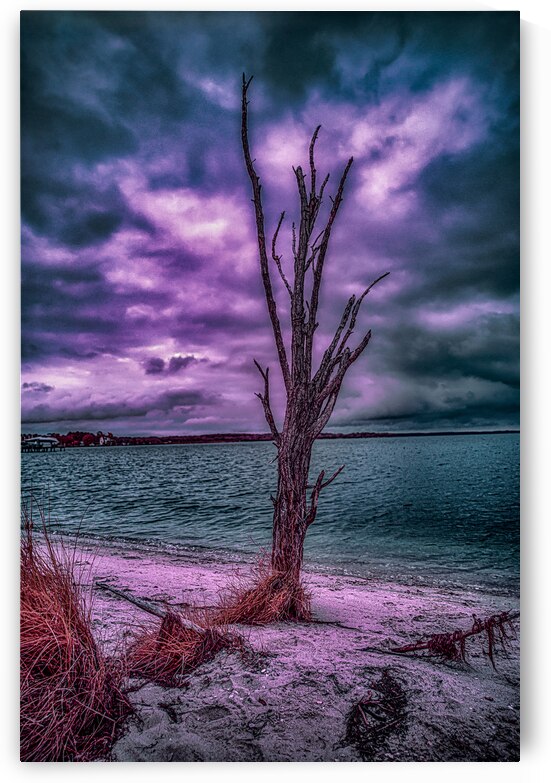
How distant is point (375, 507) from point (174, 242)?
5401 millimetres

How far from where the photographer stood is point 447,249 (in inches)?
123

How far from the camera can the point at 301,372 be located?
9.05 feet

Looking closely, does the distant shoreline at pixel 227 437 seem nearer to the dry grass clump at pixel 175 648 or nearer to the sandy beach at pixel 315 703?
the sandy beach at pixel 315 703

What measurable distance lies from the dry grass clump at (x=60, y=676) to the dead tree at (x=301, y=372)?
985 mm

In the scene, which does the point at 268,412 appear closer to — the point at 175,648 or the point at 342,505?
the point at 175,648

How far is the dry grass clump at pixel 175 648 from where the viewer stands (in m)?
2.24

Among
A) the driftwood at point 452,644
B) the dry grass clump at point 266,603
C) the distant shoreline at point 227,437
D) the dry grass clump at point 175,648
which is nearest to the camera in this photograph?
the dry grass clump at point 175,648

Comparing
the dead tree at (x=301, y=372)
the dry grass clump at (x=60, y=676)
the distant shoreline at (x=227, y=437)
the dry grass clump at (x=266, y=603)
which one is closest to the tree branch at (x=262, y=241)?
the dead tree at (x=301, y=372)

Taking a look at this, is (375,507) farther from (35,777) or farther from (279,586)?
(35,777)

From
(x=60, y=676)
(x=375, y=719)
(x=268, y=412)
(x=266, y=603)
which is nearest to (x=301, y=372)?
(x=268, y=412)

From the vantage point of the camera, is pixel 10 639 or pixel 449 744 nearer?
pixel 449 744

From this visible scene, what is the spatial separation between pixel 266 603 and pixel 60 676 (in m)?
0.97

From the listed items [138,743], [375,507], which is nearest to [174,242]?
[138,743]

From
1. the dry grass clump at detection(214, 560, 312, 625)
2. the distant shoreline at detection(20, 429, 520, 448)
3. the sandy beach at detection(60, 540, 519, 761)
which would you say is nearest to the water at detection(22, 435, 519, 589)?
the distant shoreline at detection(20, 429, 520, 448)
